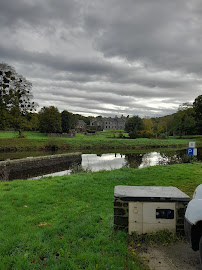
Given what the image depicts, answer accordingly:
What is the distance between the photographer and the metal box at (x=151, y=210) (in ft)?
13.1

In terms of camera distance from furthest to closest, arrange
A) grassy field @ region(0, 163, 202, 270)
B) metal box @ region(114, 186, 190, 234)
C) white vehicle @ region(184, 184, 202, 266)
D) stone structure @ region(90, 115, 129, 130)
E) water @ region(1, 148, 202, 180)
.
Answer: stone structure @ region(90, 115, 129, 130), water @ region(1, 148, 202, 180), metal box @ region(114, 186, 190, 234), grassy field @ region(0, 163, 202, 270), white vehicle @ region(184, 184, 202, 266)

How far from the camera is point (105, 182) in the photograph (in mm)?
9109

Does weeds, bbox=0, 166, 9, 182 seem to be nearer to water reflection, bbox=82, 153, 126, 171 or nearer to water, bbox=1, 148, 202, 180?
water, bbox=1, 148, 202, 180

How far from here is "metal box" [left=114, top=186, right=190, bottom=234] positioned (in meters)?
3.98

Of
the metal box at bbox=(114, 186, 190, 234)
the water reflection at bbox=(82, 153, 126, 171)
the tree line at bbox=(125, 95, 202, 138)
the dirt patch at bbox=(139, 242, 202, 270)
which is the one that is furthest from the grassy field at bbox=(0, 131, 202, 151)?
the dirt patch at bbox=(139, 242, 202, 270)

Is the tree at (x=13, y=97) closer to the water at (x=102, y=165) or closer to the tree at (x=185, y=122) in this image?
the water at (x=102, y=165)

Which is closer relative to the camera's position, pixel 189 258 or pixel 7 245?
pixel 189 258

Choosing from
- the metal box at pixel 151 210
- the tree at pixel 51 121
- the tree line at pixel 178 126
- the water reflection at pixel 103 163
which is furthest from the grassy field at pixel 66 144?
the metal box at pixel 151 210

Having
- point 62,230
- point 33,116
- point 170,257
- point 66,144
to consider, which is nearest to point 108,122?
point 33,116

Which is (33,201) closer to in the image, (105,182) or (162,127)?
(105,182)

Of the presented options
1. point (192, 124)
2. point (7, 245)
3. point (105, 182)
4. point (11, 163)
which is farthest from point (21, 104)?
point (192, 124)

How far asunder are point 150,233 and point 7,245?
285 centimetres

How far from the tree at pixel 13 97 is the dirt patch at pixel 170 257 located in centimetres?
3405

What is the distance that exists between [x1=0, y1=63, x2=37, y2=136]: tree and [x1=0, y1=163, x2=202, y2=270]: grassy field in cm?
2852
